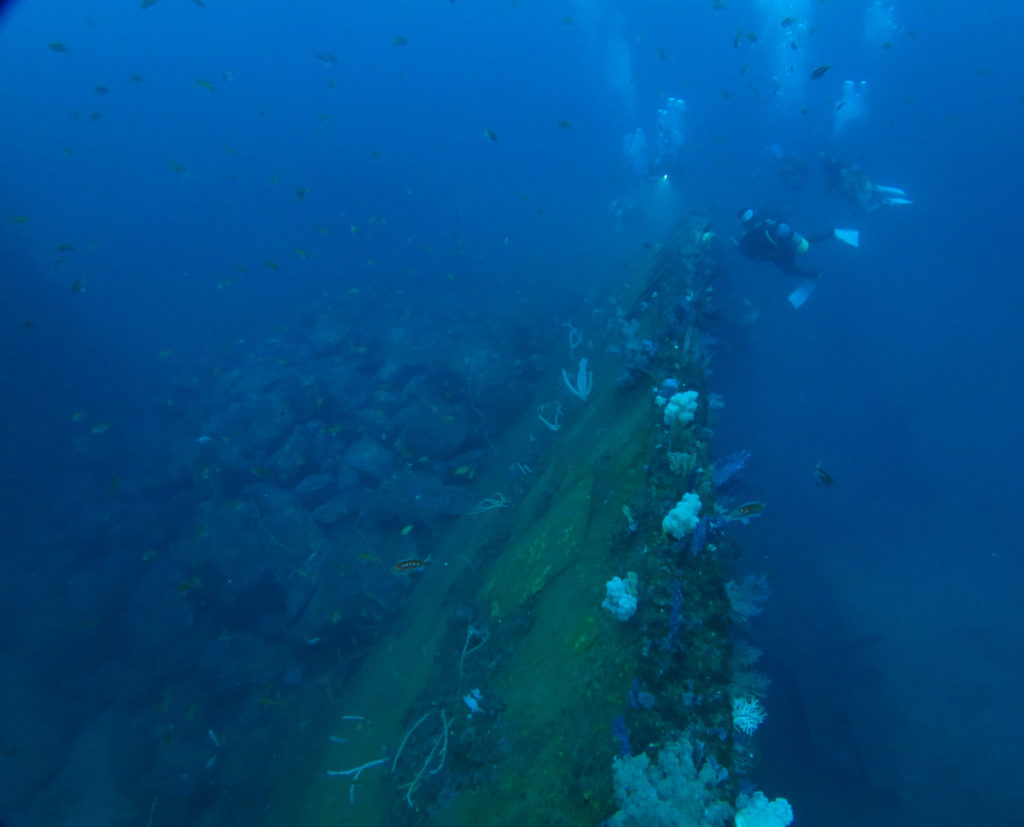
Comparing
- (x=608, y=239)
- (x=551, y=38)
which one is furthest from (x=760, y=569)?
(x=551, y=38)

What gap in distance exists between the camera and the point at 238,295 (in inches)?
1591

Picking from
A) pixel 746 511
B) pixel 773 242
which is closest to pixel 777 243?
pixel 773 242

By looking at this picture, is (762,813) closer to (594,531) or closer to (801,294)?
(594,531)

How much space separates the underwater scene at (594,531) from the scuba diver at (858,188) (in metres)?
0.11

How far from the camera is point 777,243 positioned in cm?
1027

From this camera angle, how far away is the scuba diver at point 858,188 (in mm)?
14375

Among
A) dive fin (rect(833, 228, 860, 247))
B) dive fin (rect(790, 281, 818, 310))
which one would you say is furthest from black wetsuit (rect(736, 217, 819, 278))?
dive fin (rect(833, 228, 860, 247))

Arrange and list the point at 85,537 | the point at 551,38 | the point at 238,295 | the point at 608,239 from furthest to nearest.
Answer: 1. the point at 551,38
2. the point at 238,295
3. the point at 608,239
4. the point at 85,537

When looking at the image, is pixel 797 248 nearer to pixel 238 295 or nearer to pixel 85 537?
pixel 85 537

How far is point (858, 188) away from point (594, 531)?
16341 millimetres

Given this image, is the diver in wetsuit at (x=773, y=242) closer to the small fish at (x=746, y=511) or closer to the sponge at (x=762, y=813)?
the small fish at (x=746, y=511)

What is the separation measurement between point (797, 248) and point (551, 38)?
13947cm

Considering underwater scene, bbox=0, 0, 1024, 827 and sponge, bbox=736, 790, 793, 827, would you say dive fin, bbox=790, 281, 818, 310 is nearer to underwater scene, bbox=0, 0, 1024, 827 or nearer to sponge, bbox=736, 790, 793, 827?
underwater scene, bbox=0, 0, 1024, 827

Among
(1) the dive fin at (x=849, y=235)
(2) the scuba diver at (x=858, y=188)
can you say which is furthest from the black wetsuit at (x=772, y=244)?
(2) the scuba diver at (x=858, y=188)
